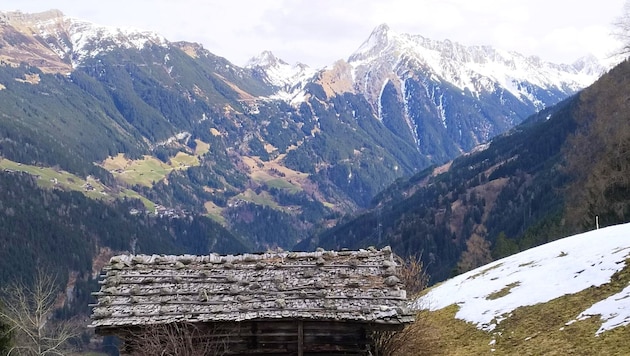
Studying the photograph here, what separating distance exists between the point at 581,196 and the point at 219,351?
76.3 m

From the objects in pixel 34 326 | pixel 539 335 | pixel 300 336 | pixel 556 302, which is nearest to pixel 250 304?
pixel 300 336

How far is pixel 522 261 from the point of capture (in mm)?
41375

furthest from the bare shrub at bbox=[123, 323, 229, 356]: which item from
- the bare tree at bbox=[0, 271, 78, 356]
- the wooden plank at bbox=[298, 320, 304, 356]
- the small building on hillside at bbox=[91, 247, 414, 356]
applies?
the bare tree at bbox=[0, 271, 78, 356]

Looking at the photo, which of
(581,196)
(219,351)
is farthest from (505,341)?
(581,196)

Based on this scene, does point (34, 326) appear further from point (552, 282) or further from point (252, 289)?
point (552, 282)

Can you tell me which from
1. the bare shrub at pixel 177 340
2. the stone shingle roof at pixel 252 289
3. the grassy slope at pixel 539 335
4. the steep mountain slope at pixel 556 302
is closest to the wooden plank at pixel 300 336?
the stone shingle roof at pixel 252 289

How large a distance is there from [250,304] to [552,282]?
20457 millimetres

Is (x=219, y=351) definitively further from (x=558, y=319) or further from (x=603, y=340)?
(x=558, y=319)

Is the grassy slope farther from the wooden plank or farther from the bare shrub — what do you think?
the bare shrub

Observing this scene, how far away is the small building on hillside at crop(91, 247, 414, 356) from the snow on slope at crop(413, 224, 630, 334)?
934 centimetres

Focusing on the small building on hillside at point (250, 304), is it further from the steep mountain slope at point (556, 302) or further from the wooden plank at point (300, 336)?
the steep mountain slope at point (556, 302)

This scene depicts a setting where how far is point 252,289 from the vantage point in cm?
1814

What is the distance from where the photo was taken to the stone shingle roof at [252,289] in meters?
16.8

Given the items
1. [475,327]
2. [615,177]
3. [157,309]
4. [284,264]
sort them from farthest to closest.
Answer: [615,177], [475,327], [284,264], [157,309]
